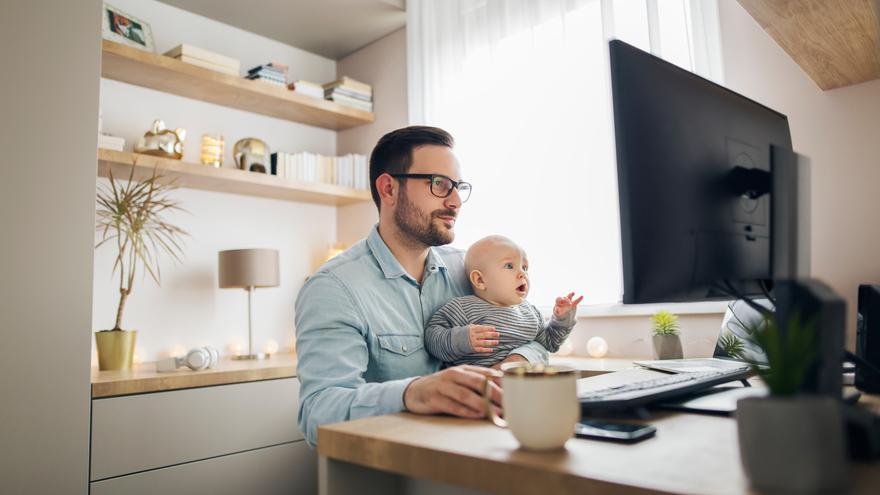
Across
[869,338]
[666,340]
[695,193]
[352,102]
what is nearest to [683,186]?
[695,193]

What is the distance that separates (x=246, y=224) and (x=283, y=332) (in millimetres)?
690

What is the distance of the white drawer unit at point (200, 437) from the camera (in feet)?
6.70

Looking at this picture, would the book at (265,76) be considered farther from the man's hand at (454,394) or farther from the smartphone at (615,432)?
the smartphone at (615,432)

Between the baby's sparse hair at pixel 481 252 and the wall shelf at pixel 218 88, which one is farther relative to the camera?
the wall shelf at pixel 218 88

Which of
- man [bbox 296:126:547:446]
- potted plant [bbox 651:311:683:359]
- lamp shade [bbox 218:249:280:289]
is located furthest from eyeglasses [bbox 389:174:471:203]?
lamp shade [bbox 218:249:280:289]

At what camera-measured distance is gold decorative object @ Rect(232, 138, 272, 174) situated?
10.6 ft

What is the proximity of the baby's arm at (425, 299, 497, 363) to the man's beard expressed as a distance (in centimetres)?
19

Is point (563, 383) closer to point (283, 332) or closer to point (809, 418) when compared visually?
point (809, 418)

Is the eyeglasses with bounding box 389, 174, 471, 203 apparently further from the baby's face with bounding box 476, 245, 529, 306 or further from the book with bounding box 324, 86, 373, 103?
the book with bounding box 324, 86, 373, 103

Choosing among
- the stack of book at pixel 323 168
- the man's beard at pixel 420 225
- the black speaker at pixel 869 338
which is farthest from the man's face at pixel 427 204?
the stack of book at pixel 323 168

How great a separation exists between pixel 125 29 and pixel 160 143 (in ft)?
1.87

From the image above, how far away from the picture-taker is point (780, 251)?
0.72 meters

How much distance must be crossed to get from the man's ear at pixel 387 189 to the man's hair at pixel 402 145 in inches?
0.8

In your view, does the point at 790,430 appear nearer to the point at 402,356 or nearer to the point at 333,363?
the point at 333,363
